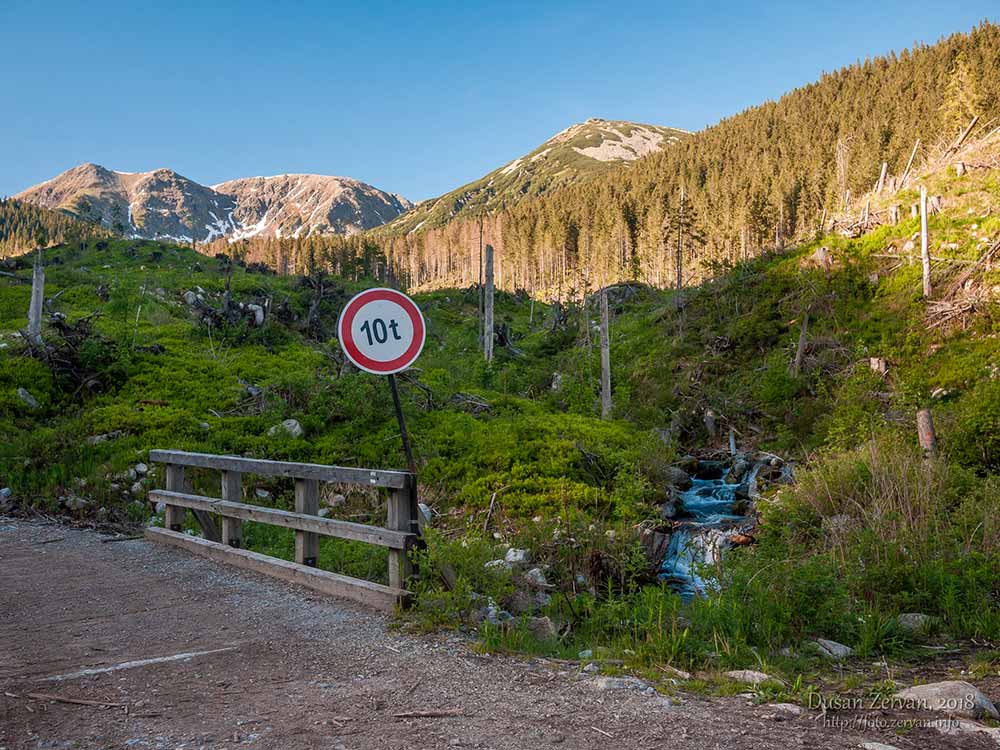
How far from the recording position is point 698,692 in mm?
4203

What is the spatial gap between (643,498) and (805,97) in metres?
102

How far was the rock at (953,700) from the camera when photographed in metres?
3.75

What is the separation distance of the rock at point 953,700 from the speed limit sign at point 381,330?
430cm

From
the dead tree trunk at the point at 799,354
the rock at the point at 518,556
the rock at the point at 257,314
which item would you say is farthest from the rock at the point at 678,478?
the rock at the point at 257,314

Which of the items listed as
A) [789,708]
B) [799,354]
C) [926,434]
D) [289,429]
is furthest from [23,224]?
[789,708]

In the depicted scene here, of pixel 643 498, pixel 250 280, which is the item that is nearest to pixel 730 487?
pixel 643 498

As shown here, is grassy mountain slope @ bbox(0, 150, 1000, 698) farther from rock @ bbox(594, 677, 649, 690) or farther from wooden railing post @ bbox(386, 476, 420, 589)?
rock @ bbox(594, 677, 649, 690)

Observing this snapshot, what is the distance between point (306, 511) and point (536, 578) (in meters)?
2.76

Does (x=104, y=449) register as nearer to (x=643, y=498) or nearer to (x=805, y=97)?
(x=643, y=498)

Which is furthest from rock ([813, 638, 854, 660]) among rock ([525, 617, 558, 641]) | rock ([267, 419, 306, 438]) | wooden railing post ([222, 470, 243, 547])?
rock ([267, 419, 306, 438])

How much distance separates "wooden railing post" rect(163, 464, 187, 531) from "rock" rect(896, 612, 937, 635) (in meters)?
8.44

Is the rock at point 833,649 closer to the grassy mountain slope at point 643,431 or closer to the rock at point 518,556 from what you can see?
the grassy mountain slope at point 643,431

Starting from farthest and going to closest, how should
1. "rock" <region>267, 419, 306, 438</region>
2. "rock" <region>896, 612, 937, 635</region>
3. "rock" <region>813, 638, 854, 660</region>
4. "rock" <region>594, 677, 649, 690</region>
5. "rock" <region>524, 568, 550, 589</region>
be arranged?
"rock" <region>267, 419, 306, 438</region> < "rock" <region>524, 568, 550, 589</region> < "rock" <region>896, 612, 937, 635</region> < "rock" <region>813, 638, 854, 660</region> < "rock" <region>594, 677, 649, 690</region>

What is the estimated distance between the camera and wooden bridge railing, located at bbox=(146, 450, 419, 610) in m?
5.90
